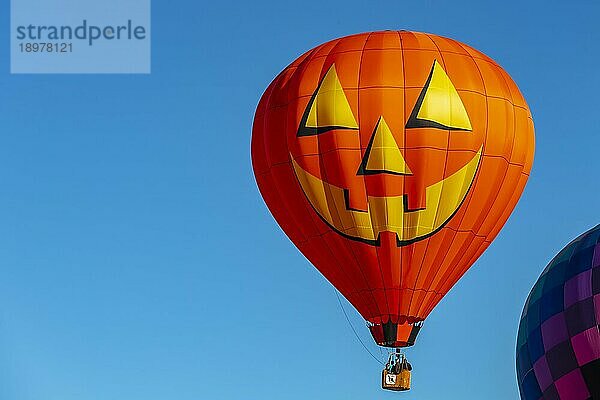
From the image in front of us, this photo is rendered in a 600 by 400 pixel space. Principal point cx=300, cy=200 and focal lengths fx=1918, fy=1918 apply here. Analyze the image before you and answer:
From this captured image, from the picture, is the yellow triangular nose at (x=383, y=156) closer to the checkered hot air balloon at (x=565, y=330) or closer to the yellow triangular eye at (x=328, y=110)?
the yellow triangular eye at (x=328, y=110)

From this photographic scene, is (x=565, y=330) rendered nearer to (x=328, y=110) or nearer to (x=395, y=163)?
(x=395, y=163)

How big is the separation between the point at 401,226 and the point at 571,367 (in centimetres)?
298

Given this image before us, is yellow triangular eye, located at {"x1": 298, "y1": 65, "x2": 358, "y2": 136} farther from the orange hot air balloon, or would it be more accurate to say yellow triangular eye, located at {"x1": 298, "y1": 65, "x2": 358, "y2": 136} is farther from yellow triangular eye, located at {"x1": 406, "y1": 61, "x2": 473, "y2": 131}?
yellow triangular eye, located at {"x1": 406, "y1": 61, "x2": 473, "y2": 131}

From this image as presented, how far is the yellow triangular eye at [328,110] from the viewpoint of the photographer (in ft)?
80.8

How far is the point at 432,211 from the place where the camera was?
24844 mm

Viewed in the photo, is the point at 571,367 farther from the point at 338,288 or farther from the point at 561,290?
the point at 338,288

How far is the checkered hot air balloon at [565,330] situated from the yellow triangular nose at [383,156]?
10.1 ft

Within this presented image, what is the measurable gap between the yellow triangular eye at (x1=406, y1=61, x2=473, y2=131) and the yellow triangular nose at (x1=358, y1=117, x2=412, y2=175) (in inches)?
12.4

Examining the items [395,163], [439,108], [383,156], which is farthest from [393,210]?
[439,108]


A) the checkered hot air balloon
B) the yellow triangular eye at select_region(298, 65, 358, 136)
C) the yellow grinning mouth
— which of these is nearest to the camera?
the yellow triangular eye at select_region(298, 65, 358, 136)

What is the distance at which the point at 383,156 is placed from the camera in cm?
2455

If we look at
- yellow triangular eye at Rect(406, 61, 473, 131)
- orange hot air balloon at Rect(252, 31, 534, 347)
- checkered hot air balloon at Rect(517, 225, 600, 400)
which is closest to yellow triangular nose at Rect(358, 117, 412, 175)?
orange hot air balloon at Rect(252, 31, 534, 347)

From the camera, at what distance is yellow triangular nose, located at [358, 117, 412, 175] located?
2452 centimetres

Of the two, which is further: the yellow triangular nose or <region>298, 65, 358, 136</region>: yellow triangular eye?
<region>298, 65, 358, 136</region>: yellow triangular eye
